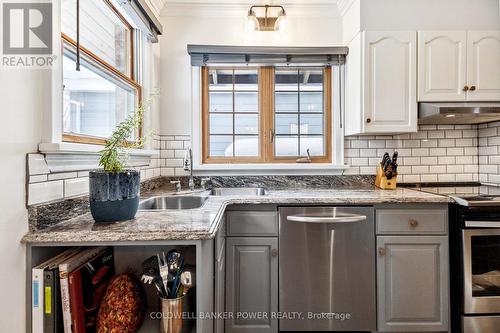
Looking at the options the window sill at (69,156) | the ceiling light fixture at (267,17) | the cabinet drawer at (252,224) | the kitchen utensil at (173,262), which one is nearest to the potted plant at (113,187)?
the window sill at (69,156)

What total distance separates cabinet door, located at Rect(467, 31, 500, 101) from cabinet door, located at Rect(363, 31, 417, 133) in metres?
0.41

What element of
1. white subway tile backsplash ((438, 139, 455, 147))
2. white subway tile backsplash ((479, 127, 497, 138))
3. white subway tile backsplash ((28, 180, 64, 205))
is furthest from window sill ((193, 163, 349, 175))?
white subway tile backsplash ((28, 180, 64, 205))

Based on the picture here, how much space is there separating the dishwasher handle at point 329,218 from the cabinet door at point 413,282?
213 millimetres

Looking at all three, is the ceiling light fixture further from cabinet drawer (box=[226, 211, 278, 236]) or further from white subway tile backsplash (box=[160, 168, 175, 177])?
cabinet drawer (box=[226, 211, 278, 236])

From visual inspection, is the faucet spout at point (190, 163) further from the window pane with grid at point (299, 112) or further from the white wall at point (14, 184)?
the white wall at point (14, 184)

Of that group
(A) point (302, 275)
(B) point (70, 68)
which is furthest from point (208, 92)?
(A) point (302, 275)

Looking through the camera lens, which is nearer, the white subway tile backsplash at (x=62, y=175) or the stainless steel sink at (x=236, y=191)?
the white subway tile backsplash at (x=62, y=175)

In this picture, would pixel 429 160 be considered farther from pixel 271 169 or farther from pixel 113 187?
pixel 113 187

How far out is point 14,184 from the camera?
963 mm

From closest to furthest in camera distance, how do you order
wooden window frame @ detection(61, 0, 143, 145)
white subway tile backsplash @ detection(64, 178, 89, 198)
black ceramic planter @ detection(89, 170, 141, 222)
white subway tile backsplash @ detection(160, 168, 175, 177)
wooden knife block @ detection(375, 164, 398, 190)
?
black ceramic planter @ detection(89, 170, 141, 222), white subway tile backsplash @ detection(64, 178, 89, 198), wooden window frame @ detection(61, 0, 143, 145), wooden knife block @ detection(375, 164, 398, 190), white subway tile backsplash @ detection(160, 168, 175, 177)

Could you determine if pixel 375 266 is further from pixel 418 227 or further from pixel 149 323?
pixel 149 323

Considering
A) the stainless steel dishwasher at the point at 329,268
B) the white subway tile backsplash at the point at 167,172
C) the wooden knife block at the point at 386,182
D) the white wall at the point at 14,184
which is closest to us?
the white wall at the point at 14,184

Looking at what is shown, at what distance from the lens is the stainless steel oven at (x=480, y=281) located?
1.76 meters

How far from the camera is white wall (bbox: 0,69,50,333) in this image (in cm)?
92
